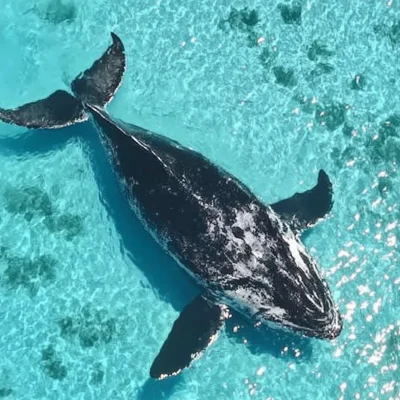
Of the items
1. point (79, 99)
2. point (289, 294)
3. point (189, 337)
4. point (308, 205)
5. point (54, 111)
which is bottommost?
point (189, 337)

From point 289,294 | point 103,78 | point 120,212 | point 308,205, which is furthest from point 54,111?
point 289,294

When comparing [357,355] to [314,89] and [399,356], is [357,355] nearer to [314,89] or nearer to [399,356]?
[399,356]

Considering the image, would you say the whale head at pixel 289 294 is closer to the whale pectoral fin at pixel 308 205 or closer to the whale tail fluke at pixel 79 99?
the whale pectoral fin at pixel 308 205

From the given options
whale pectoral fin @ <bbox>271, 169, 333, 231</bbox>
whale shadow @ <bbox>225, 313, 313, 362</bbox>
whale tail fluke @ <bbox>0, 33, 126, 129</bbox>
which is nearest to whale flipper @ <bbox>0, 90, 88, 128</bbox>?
whale tail fluke @ <bbox>0, 33, 126, 129</bbox>

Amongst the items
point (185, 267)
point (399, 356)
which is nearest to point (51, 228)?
point (185, 267)

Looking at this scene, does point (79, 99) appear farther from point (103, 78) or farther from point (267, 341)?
point (267, 341)

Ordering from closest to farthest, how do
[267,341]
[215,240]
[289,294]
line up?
[289,294] → [215,240] → [267,341]
